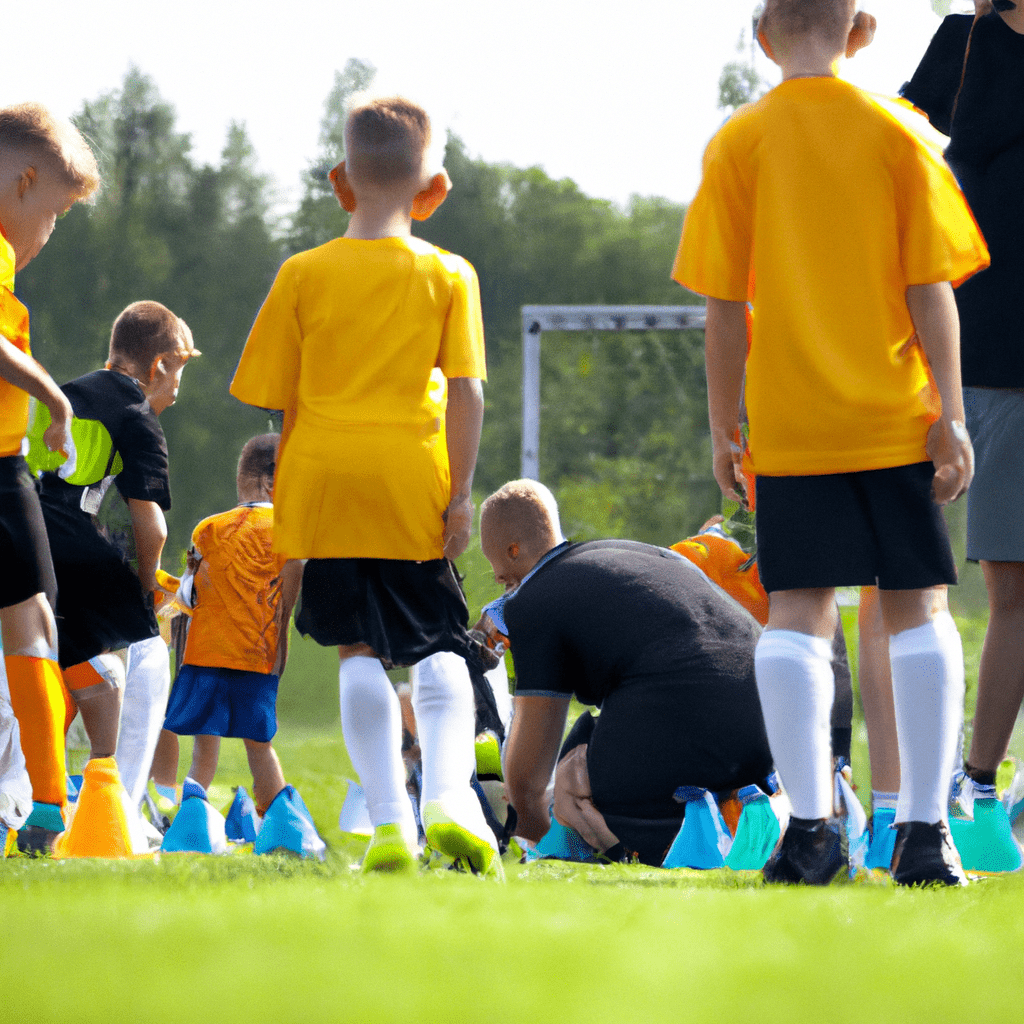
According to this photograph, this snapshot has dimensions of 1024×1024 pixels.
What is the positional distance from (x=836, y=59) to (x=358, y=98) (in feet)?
3.16

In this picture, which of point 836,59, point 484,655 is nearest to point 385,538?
point 836,59

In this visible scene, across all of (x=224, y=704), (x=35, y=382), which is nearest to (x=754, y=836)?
(x=35, y=382)

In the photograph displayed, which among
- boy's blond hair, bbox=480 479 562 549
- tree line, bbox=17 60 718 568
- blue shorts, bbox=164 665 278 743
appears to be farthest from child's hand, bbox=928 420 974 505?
tree line, bbox=17 60 718 568

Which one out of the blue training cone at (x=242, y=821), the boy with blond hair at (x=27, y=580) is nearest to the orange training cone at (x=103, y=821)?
the boy with blond hair at (x=27, y=580)

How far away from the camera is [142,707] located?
3707 mm

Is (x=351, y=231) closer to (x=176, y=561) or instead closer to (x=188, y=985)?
(x=188, y=985)

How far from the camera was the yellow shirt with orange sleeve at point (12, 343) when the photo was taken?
2.56 meters

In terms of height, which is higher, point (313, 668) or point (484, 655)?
point (484, 655)

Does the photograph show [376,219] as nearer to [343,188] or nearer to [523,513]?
[343,188]

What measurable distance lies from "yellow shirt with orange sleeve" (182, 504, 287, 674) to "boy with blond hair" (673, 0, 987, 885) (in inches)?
93.3

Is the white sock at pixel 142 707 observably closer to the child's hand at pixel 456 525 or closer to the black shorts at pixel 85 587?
the black shorts at pixel 85 587

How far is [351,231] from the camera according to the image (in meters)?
2.62

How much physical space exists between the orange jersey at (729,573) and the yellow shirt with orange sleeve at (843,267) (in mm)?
1859

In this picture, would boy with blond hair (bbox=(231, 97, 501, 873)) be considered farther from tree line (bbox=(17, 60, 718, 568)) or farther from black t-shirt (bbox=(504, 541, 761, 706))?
tree line (bbox=(17, 60, 718, 568))
